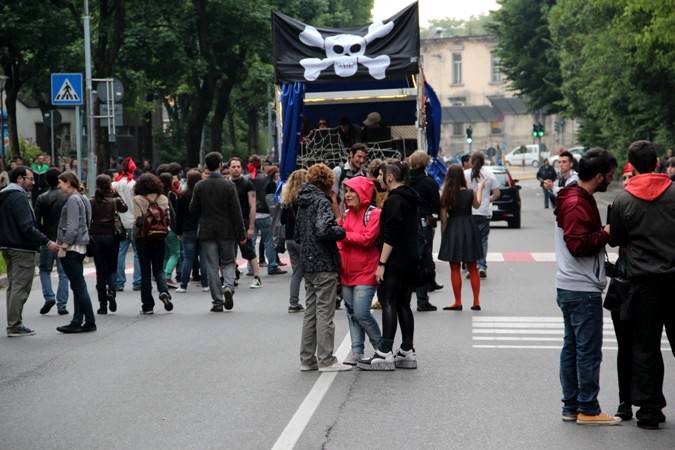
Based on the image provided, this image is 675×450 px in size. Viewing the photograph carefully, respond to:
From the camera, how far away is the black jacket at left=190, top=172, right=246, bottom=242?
14953mm

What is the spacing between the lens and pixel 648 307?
8.12 meters

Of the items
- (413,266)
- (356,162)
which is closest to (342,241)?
(413,266)

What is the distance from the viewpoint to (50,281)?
15.5 metres

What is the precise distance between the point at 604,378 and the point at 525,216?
29.6 m

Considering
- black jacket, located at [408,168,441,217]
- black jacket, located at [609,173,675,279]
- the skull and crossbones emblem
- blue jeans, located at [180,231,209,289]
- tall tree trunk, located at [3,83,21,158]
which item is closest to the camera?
black jacket, located at [609,173,675,279]

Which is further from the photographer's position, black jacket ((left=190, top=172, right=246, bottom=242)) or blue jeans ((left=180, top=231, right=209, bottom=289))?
blue jeans ((left=180, top=231, right=209, bottom=289))

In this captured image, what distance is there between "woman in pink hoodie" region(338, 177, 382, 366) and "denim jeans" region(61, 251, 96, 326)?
383 cm

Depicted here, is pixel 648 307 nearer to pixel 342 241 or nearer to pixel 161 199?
pixel 342 241

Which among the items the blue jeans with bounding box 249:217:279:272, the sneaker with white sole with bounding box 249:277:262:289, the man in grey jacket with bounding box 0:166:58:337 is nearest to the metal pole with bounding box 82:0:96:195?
the blue jeans with bounding box 249:217:279:272

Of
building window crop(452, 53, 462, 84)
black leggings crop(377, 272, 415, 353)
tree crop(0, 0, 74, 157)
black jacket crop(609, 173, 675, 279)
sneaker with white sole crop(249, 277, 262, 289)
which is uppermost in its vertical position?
building window crop(452, 53, 462, 84)

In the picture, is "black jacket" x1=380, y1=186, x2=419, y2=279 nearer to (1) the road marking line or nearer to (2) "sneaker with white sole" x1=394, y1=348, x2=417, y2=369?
(2) "sneaker with white sole" x1=394, y1=348, x2=417, y2=369

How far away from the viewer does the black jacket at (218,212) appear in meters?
15.0

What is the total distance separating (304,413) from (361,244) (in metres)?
2.22

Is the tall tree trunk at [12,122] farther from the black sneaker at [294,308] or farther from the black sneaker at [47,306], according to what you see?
the black sneaker at [294,308]
